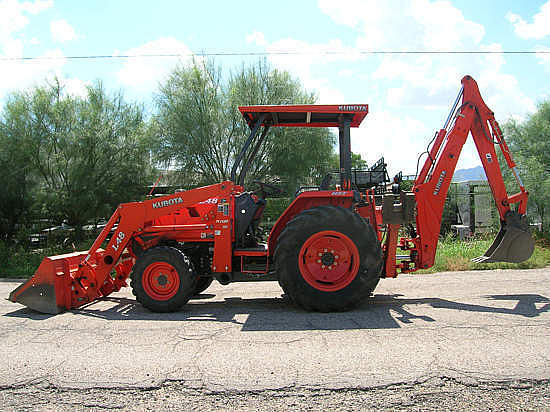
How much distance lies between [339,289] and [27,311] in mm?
4551

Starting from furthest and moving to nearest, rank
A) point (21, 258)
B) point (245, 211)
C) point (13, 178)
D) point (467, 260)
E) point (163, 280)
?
point (13, 178) → point (21, 258) → point (467, 260) → point (245, 211) → point (163, 280)

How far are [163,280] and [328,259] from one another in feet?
7.70

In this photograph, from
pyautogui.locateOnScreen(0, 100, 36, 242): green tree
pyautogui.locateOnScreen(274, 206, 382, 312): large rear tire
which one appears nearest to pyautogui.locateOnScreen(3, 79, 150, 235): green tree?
pyautogui.locateOnScreen(0, 100, 36, 242): green tree

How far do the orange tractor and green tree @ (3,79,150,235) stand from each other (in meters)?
9.76

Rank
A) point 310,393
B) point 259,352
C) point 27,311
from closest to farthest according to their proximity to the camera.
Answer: point 310,393, point 259,352, point 27,311

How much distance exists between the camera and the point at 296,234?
593cm

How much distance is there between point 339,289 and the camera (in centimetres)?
585

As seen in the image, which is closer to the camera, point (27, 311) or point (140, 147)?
point (27, 311)

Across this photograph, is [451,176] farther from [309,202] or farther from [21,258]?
[21,258]

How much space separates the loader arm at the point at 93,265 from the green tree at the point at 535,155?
1248cm

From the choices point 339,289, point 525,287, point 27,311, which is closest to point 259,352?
point 339,289

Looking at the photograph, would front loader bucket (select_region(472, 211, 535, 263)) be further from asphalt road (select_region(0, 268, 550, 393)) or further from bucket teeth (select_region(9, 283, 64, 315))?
bucket teeth (select_region(9, 283, 64, 315))

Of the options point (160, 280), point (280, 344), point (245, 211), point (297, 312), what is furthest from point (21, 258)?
point (280, 344)

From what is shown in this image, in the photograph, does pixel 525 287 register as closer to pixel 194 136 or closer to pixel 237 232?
pixel 237 232
